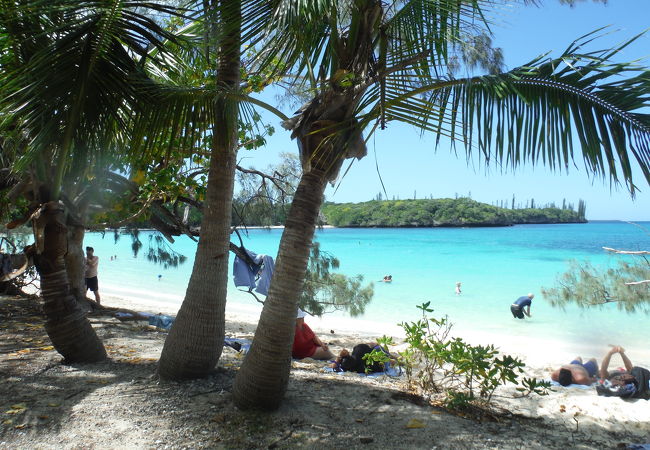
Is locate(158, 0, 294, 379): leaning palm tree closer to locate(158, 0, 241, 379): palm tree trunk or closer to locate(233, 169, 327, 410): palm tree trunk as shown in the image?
locate(158, 0, 241, 379): palm tree trunk

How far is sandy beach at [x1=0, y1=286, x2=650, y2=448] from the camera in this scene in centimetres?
341

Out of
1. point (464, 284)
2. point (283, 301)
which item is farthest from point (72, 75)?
point (464, 284)

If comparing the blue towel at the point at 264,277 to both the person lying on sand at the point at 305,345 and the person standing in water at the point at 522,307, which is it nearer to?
the person lying on sand at the point at 305,345

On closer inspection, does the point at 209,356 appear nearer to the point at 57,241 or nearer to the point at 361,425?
the point at 361,425

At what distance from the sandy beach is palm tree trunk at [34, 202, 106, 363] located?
0.68ft

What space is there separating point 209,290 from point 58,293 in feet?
5.12

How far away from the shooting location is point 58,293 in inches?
187

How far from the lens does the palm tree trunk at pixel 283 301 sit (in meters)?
3.66

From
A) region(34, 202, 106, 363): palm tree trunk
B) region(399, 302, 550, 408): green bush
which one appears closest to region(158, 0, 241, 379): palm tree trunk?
region(34, 202, 106, 363): palm tree trunk

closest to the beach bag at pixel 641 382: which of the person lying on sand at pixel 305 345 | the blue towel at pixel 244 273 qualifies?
the person lying on sand at pixel 305 345

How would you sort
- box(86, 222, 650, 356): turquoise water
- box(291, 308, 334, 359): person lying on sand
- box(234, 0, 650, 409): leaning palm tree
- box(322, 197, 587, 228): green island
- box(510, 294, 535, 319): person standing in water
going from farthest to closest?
1. box(322, 197, 587, 228): green island
2. box(510, 294, 535, 319): person standing in water
3. box(86, 222, 650, 356): turquoise water
4. box(291, 308, 334, 359): person lying on sand
5. box(234, 0, 650, 409): leaning palm tree

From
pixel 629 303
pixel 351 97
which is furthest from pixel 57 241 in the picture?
pixel 629 303

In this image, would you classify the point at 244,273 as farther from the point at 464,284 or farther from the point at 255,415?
the point at 464,284

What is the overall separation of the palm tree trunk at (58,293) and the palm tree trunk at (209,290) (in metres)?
1.05
